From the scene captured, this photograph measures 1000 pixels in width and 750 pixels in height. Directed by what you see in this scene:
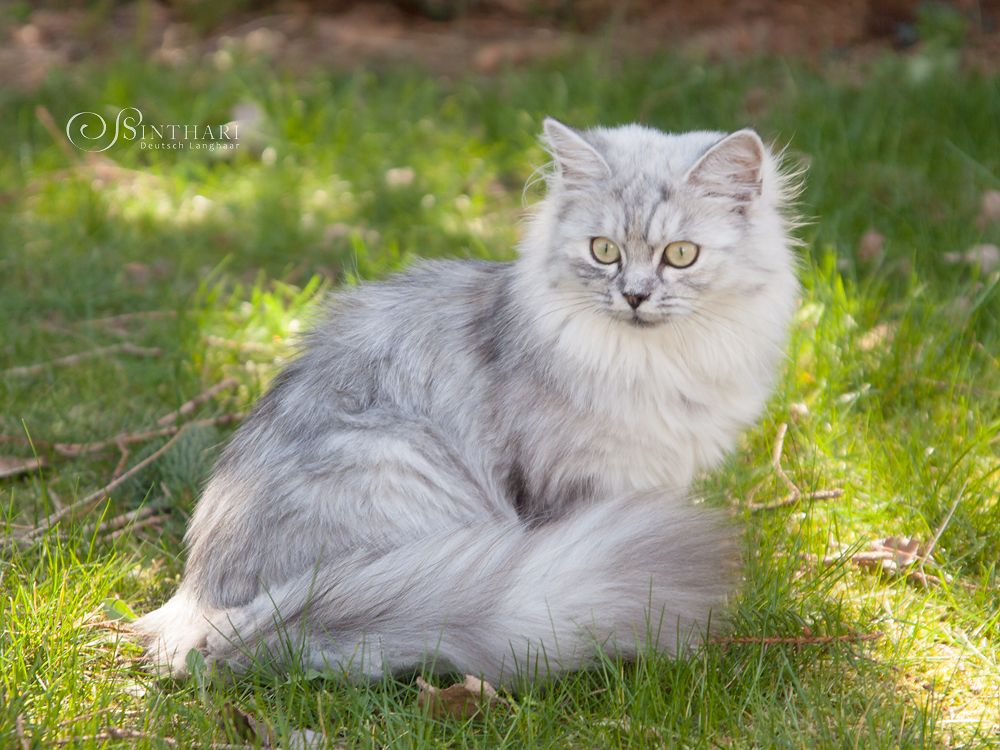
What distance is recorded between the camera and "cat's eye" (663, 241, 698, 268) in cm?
238

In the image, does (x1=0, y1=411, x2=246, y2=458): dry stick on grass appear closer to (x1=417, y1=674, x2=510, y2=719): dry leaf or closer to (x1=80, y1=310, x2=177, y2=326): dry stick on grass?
(x1=80, y1=310, x2=177, y2=326): dry stick on grass

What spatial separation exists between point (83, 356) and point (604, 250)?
7.59ft

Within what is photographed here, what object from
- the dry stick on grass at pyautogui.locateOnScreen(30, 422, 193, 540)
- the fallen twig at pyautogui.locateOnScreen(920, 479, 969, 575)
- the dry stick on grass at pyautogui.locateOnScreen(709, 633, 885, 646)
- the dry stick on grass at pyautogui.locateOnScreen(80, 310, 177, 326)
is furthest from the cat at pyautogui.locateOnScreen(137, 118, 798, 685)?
the dry stick on grass at pyautogui.locateOnScreen(80, 310, 177, 326)

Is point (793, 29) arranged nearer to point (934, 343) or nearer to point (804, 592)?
point (934, 343)

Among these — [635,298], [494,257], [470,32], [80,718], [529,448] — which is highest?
[470,32]

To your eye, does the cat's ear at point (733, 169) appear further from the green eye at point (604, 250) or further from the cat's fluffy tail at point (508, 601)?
the cat's fluffy tail at point (508, 601)

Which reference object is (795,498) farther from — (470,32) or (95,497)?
(470,32)

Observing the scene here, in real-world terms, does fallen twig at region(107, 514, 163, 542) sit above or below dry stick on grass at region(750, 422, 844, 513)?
below

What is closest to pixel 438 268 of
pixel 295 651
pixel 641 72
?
pixel 295 651

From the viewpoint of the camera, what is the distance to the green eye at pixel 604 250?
242 cm

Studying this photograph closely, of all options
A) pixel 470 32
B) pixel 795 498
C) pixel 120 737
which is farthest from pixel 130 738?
pixel 470 32

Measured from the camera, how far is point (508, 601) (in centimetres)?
208

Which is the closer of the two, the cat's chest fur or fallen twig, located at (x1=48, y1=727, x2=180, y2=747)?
fallen twig, located at (x1=48, y1=727, x2=180, y2=747)

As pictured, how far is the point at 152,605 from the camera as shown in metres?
2.59
